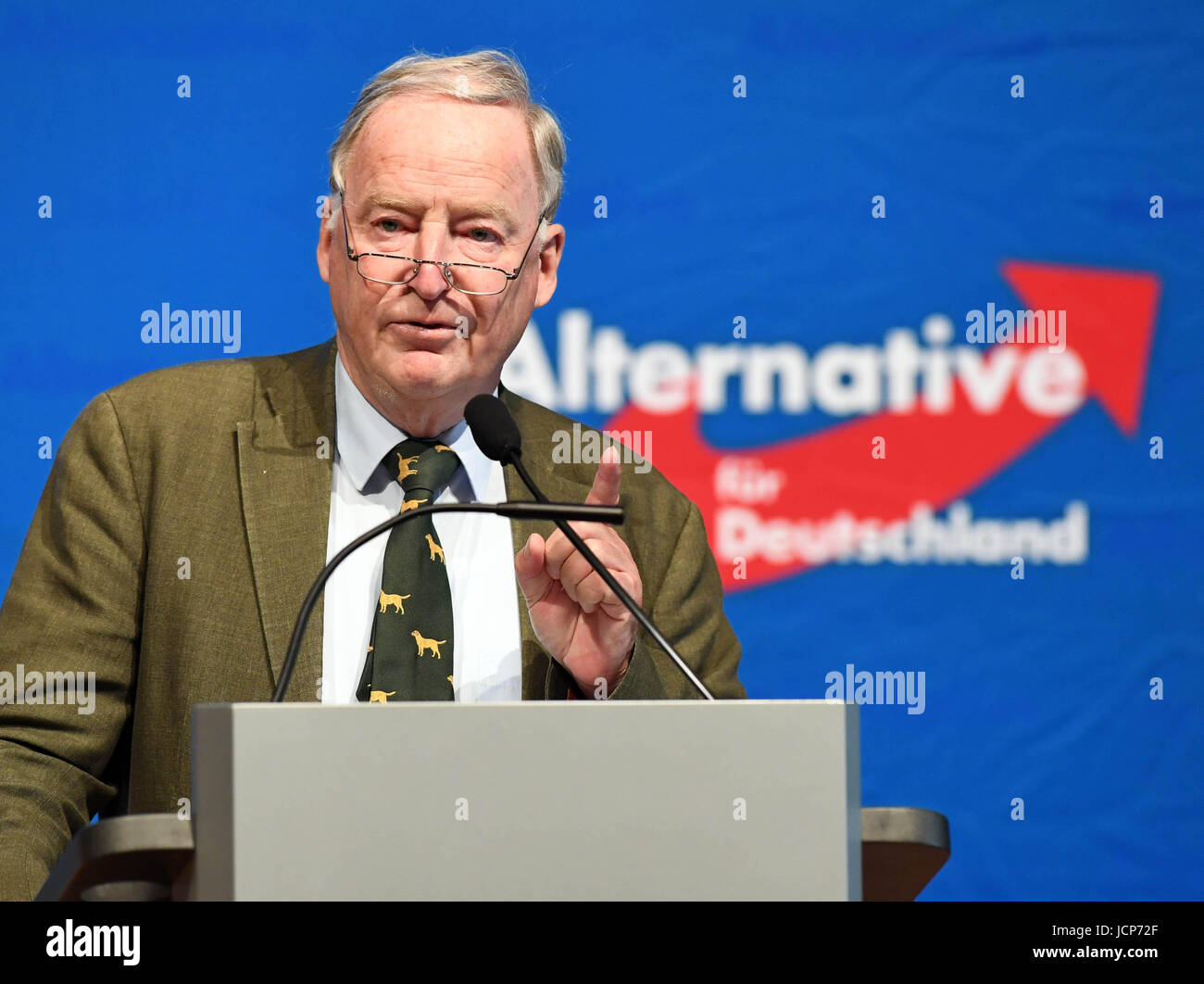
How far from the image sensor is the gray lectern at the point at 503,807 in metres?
0.95

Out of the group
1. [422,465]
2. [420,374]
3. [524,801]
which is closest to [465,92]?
[420,374]

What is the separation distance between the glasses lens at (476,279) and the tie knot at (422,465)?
0.75 ft

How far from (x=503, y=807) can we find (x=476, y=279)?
1.13m

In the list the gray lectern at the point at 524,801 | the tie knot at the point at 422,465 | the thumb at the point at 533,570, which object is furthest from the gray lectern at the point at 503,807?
the tie knot at the point at 422,465

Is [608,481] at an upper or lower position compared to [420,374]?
lower

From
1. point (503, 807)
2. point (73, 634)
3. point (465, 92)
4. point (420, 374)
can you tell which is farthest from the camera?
point (465, 92)

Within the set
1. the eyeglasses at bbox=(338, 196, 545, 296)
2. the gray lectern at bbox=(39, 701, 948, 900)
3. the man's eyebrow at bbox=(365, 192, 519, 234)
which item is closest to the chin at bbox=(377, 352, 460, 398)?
the eyeglasses at bbox=(338, 196, 545, 296)

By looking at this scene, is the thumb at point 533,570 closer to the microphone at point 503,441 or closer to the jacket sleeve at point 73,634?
the microphone at point 503,441

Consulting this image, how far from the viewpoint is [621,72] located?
2.71m

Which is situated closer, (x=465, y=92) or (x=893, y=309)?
(x=465, y=92)

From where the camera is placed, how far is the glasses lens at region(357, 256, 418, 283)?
193cm

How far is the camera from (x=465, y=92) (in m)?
2.02

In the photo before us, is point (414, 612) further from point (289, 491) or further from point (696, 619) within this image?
point (696, 619)

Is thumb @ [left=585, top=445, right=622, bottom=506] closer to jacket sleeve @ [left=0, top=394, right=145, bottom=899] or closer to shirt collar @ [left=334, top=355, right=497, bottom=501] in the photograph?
shirt collar @ [left=334, top=355, right=497, bottom=501]
